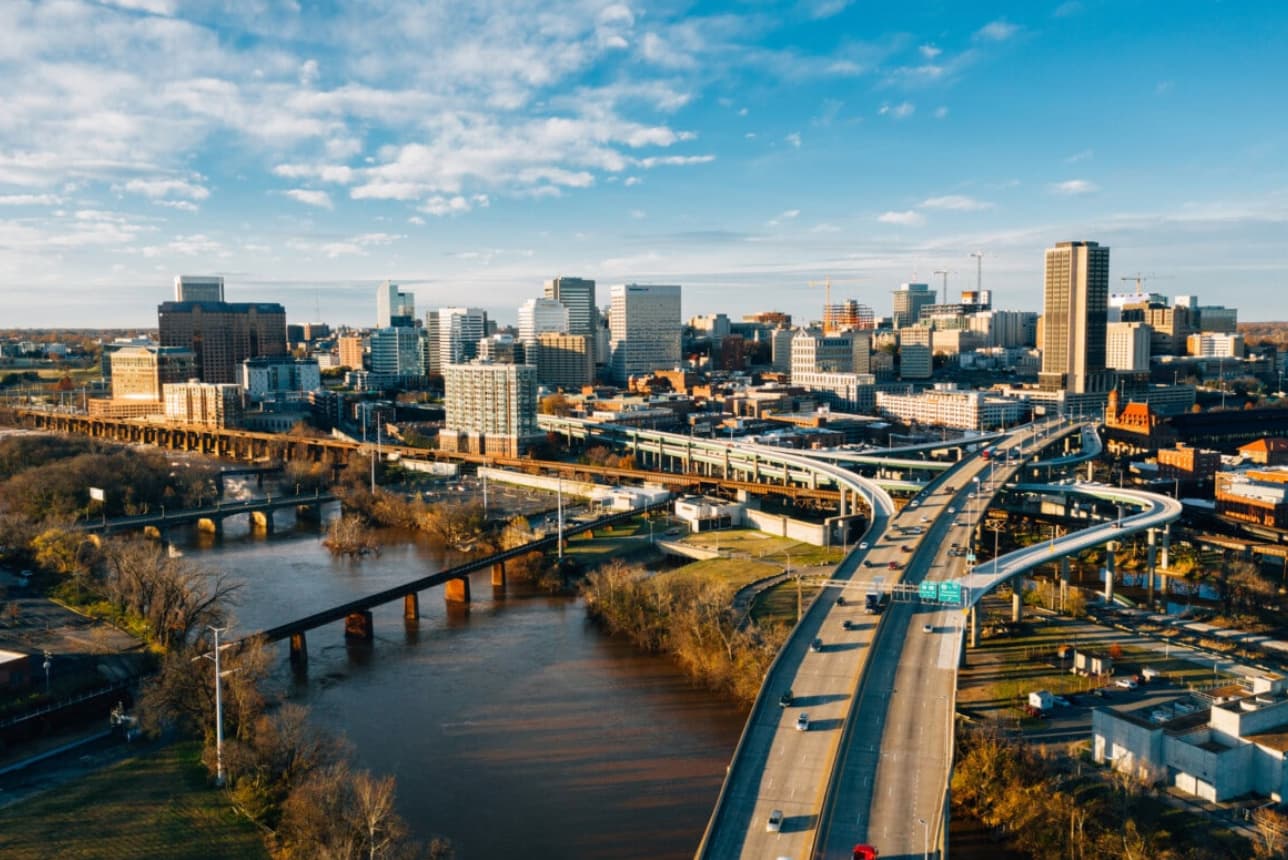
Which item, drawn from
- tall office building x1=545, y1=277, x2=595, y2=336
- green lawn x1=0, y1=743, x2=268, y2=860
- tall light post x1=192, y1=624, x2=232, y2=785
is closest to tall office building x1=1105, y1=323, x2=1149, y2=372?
tall office building x1=545, y1=277, x2=595, y2=336

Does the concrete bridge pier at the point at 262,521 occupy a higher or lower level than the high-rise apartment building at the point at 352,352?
lower

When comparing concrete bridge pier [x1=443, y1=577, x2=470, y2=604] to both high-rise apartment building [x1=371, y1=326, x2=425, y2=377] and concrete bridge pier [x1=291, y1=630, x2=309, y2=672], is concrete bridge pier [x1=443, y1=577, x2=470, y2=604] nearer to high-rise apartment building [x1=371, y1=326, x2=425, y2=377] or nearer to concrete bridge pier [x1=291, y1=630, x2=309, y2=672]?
concrete bridge pier [x1=291, y1=630, x2=309, y2=672]

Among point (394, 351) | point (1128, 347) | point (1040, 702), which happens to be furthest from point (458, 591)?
point (394, 351)

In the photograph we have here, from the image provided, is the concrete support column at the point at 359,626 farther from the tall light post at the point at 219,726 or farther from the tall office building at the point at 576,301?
the tall office building at the point at 576,301

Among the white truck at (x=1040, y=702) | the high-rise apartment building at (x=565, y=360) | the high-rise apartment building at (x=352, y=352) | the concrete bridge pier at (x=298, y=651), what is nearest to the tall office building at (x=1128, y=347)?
the high-rise apartment building at (x=565, y=360)

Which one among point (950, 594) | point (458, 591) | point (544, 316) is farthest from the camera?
point (544, 316)

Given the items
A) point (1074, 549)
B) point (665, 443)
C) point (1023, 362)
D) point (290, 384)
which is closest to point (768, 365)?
point (1023, 362)

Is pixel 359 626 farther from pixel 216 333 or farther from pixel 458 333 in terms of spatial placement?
pixel 458 333
